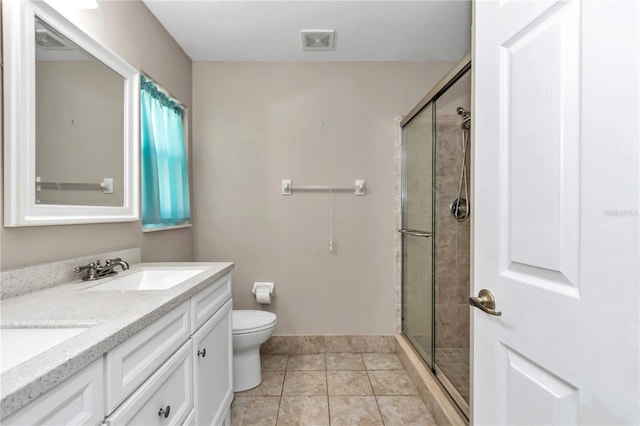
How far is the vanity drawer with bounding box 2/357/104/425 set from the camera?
0.53m

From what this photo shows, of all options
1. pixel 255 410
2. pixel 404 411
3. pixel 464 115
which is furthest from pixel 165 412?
pixel 464 115

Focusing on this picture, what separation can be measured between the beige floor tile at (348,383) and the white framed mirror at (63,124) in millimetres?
1648

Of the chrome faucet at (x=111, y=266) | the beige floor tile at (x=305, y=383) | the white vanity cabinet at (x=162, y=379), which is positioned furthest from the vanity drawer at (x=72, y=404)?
the beige floor tile at (x=305, y=383)

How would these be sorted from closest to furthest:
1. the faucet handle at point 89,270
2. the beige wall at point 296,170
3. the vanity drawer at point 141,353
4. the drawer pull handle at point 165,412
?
1. the vanity drawer at point 141,353
2. the drawer pull handle at point 165,412
3. the faucet handle at point 89,270
4. the beige wall at point 296,170

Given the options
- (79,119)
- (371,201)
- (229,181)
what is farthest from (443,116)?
(79,119)

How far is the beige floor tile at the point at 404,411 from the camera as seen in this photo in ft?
5.70

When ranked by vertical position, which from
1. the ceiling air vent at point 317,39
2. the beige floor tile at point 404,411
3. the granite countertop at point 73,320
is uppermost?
the ceiling air vent at point 317,39

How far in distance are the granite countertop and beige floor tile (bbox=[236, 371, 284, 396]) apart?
1088 mm

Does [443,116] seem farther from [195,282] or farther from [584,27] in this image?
[195,282]

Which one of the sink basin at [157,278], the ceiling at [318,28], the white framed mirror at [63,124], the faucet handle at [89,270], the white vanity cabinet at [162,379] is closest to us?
the white vanity cabinet at [162,379]

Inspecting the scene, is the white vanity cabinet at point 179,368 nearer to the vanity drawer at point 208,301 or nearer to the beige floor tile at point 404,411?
the vanity drawer at point 208,301

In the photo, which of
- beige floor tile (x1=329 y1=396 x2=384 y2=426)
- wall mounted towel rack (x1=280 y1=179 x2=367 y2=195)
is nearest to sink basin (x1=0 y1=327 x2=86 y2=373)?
beige floor tile (x1=329 y1=396 x2=384 y2=426)

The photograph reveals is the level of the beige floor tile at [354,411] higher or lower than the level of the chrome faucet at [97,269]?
lower

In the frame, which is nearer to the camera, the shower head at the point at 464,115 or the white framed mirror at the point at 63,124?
the white framed mirror at the point at 63,124
